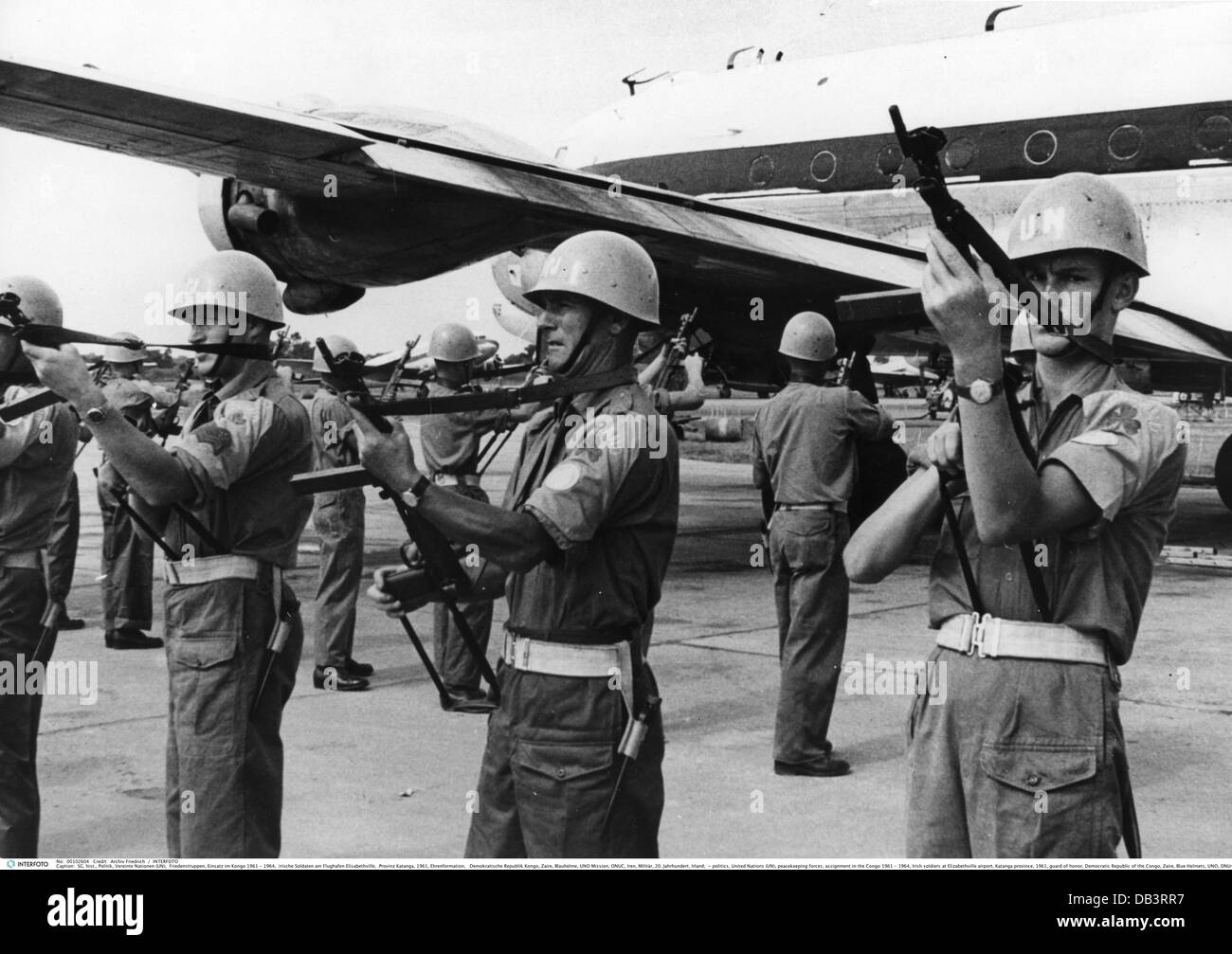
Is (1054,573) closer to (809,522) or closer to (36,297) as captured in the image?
(809,522)

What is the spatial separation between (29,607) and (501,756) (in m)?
2.37

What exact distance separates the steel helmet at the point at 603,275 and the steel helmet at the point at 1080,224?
97 cm

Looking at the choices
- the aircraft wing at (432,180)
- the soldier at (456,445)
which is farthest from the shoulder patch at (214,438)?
the aircraft wing at (432,180)

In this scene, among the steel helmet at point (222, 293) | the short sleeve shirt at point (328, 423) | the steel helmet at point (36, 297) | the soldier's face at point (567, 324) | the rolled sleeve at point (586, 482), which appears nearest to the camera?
the rolled sleeve at point (586, 482)

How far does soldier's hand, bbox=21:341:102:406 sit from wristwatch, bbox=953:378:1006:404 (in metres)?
2.35

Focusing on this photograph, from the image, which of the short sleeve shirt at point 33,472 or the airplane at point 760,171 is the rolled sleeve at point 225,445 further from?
the airplane at point 760,171

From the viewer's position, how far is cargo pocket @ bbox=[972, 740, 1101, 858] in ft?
8.68

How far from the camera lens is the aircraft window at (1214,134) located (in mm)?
11523

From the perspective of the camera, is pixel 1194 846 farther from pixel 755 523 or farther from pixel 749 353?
pixel 755 523

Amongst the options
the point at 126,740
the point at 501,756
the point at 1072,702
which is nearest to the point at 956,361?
the point at 1072,702

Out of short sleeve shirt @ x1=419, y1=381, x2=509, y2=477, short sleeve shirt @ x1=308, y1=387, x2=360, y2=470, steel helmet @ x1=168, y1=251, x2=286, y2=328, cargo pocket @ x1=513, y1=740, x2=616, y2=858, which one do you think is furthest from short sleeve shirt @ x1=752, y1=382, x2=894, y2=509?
cargo pocket @ x1=513, y1=740, x2=616, y2=858

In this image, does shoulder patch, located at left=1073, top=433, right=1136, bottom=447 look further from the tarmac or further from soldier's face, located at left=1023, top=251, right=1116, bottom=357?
the tarmac

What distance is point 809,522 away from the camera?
6645mm
